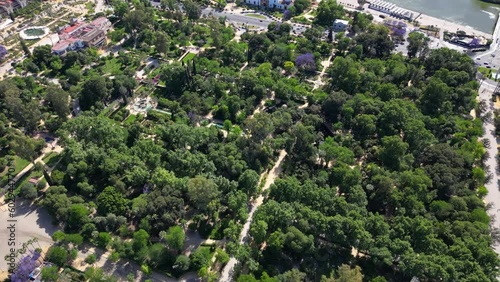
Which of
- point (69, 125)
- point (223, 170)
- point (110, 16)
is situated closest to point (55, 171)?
point (69, 125)

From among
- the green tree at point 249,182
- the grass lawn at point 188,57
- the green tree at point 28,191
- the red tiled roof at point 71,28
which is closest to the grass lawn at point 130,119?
the green tree at point 28,191

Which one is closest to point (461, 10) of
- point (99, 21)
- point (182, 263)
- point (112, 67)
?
point (112, 67)

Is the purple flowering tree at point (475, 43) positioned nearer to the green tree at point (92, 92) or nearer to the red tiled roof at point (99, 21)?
the green tree at point (92, 92)

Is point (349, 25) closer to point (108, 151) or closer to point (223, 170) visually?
point (223, 170)

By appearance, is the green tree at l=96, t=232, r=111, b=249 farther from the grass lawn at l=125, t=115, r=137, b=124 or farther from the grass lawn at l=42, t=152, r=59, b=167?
the grass lawn at l=125, t=115, r=137, b=124

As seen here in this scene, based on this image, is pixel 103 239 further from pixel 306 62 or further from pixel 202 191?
pixel 306 62
